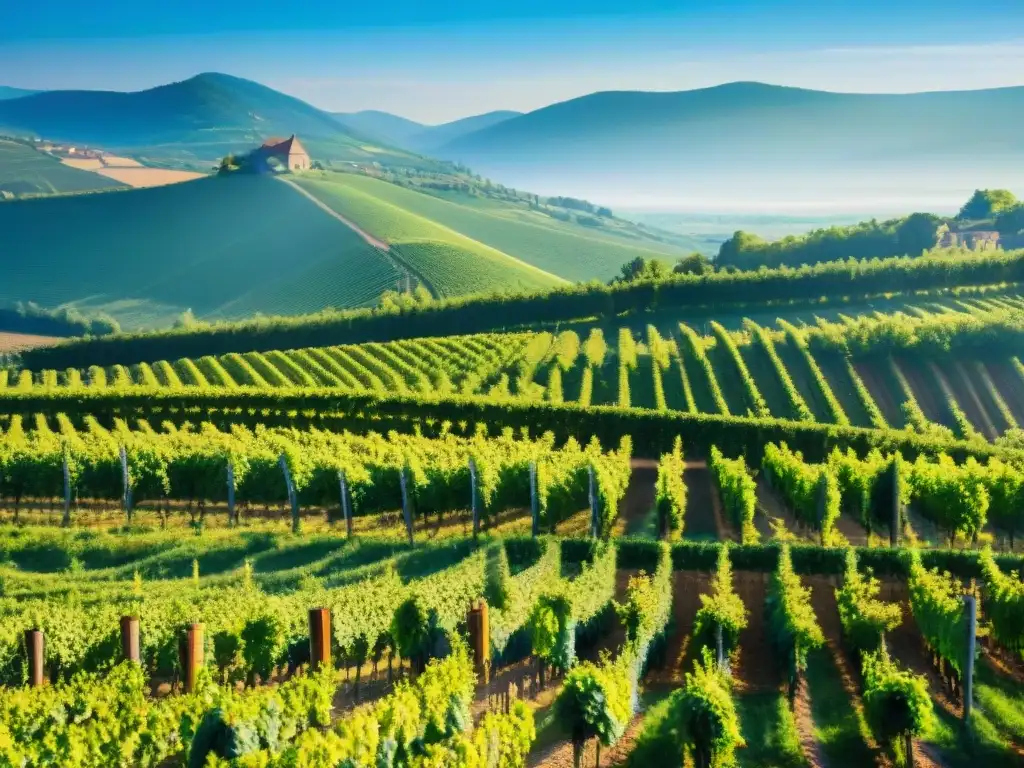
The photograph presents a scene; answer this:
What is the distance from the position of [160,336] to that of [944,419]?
5383cm

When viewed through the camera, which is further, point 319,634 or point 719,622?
point 719,622

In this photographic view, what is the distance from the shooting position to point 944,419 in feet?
199

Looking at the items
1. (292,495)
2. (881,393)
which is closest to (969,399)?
(881,393)

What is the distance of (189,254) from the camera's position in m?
146

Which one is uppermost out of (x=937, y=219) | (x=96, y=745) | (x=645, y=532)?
(x=937, y=219)

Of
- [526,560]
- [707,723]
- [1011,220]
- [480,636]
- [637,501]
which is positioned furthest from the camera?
[1011,220]

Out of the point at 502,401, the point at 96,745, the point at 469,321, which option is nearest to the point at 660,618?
the point at 96,745

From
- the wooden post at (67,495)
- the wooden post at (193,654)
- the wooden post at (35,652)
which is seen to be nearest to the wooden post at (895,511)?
the wooden post at (193,654)

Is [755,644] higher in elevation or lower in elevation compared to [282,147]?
lower

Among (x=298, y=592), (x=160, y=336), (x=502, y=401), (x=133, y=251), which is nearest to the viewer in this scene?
(x=298, y=592)

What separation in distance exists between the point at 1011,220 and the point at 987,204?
1408 cm

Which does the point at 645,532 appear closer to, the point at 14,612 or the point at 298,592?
the point at 298,592

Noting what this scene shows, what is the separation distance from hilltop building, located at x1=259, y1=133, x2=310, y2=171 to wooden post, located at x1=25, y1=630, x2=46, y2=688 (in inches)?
6259

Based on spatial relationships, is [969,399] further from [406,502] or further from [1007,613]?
[1007,613]
